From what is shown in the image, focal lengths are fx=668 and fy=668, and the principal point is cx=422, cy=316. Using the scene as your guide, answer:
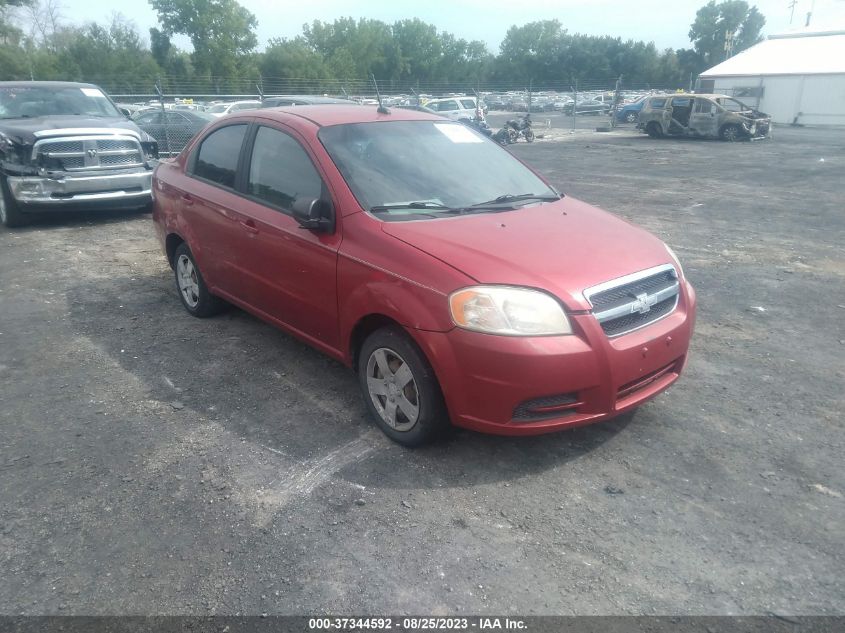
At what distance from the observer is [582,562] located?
2.84m

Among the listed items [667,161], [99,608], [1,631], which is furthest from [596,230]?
[667,161]

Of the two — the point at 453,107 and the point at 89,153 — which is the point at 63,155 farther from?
the point at 453,107

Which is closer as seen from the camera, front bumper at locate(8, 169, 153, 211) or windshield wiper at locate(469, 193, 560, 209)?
windshield wiper at locate(469, 193, 560, 209)

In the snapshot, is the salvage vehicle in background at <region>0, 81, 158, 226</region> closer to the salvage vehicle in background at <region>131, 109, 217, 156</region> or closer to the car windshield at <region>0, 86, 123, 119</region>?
the car windshield at <region>0, 86, 123, 119</region>

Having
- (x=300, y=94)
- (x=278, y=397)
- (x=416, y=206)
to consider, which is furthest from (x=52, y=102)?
(x=300, y=94)

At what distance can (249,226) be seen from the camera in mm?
4555

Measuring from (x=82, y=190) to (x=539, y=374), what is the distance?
837cm

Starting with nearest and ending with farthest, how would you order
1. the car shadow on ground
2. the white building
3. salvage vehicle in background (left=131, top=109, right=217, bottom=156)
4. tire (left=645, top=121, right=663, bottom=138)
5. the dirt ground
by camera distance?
the dirt ground
the car shadow on ground
salvage vehicle in background (left=131, top=109, right=217, bottom=156)
tire (left=645, top=121, right=663, bottom=138)
the white building

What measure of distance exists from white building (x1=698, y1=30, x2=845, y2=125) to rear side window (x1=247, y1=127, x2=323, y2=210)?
130 ft

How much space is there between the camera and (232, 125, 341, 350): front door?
13.1 feet

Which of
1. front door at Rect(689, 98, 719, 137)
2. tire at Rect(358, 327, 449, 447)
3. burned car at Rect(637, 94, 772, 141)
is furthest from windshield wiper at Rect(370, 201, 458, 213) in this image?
front door at Rect(689, 98, 719, 137)

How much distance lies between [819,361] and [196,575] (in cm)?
437

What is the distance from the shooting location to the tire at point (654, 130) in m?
26.7

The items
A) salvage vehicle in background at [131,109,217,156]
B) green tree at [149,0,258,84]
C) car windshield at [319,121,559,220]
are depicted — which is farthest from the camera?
green tree at [149,0,258,84]
